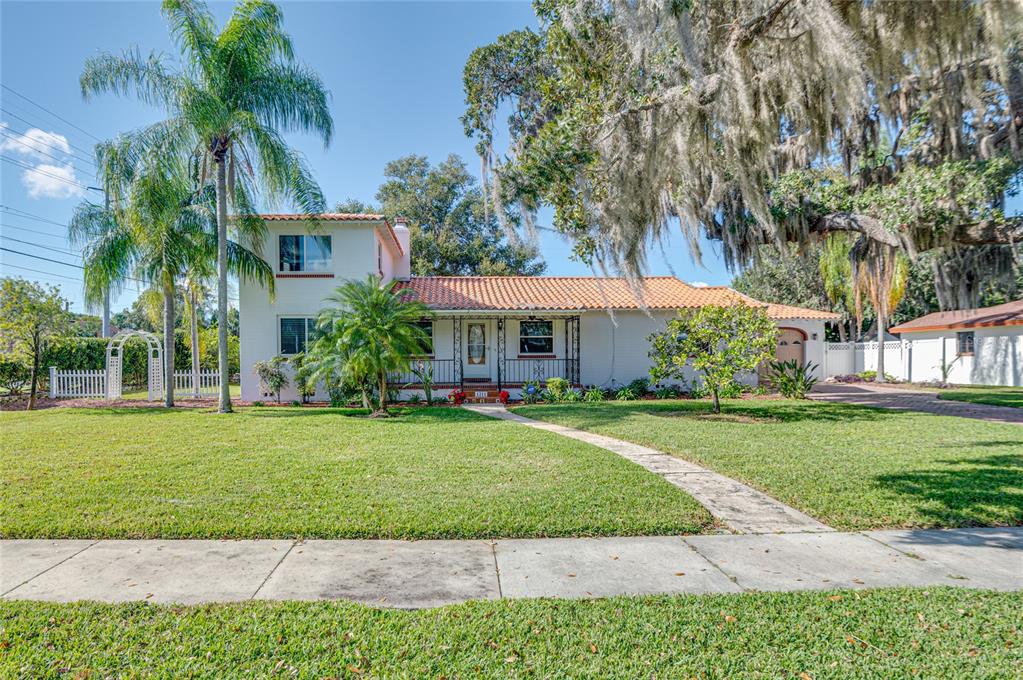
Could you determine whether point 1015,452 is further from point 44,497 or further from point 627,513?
point 44,497

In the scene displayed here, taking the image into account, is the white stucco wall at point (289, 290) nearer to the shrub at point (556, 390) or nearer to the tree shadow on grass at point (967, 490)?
the shrub at point (556, 390)

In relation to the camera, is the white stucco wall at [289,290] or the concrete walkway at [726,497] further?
the white stucco wall at [289,290]

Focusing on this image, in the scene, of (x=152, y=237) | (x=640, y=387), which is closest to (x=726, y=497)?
(x=640, y=387)

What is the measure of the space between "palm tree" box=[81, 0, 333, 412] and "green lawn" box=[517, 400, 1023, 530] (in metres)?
8.19

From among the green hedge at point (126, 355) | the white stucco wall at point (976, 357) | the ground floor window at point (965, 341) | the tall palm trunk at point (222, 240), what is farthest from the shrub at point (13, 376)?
the ground floor window at point (965, 341)

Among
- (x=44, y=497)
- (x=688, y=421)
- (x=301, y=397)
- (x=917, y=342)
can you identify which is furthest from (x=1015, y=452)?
(x=917, y=342)

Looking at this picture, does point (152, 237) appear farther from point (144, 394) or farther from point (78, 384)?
point (144, 394)

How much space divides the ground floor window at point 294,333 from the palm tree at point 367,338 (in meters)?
3.56

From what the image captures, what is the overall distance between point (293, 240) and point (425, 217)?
1355cm

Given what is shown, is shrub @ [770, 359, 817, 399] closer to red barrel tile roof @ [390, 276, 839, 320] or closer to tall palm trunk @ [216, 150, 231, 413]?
red barrel tile roof @ [390, 276, 839, 320]

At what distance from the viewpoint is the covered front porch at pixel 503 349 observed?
56.6 feet

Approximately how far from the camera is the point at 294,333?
1587 cm

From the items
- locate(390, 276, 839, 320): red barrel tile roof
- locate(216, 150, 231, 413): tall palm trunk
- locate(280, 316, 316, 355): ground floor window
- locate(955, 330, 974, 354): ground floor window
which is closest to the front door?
locate(390, 276, 839, 320): red barrel tile roof

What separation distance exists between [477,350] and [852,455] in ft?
39.2
